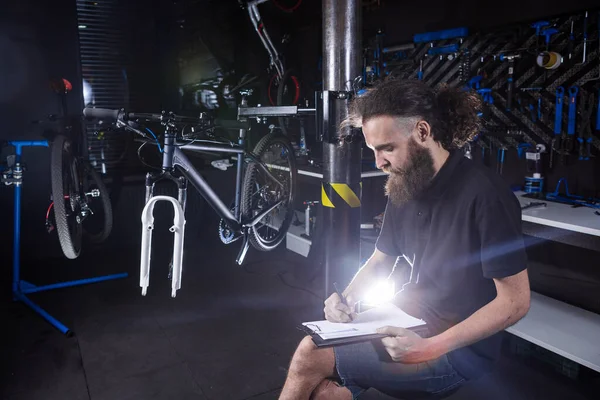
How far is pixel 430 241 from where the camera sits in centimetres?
157

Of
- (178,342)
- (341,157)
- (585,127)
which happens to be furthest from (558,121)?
(178,342)

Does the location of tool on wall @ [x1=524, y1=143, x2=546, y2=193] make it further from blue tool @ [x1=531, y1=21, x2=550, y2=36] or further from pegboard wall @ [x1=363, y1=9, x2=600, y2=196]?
blue tool @ [x1=531, y1=21, x2=550, y2=36]

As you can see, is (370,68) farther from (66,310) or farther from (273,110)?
(66,310)

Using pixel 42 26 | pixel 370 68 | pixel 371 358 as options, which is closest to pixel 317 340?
pixel 371 358

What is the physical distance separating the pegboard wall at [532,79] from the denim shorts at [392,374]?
79.3 inches

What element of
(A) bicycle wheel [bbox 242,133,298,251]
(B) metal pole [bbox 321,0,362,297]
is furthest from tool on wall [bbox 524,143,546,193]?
(A) bicycle wheel [bbox 242,133,298,251]

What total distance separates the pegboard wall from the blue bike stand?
98.4 inches

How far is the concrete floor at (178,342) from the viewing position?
2480mm

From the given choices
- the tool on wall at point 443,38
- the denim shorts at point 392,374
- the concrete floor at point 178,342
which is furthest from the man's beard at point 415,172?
the tool on wall at point 443,38

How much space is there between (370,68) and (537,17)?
1390mm

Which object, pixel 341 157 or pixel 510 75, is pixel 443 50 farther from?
pixel 341 157

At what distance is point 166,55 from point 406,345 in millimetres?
4435

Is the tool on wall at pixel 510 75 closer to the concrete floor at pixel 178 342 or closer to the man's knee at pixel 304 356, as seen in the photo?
the concrete floor at pixel 178 342

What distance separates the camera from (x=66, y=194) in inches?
130
